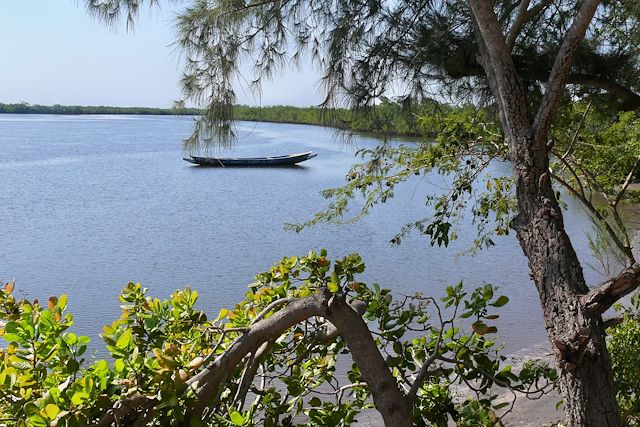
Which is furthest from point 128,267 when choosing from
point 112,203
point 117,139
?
point 117,139

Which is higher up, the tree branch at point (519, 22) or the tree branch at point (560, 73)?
the tree branch at point (519, 22)

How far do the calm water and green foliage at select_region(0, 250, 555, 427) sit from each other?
4.18ft

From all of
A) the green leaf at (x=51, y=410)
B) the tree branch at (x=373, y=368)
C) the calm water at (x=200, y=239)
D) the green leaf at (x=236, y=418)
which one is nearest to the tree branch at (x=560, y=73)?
the tree branch at (x=373, y=368)

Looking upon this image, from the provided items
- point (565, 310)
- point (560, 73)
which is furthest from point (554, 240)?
point (560, 73)

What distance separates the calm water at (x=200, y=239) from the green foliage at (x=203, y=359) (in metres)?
1.27

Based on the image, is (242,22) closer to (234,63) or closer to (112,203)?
(234,63)

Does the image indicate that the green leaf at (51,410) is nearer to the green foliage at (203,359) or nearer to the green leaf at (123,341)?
the green foliage at (203,359)

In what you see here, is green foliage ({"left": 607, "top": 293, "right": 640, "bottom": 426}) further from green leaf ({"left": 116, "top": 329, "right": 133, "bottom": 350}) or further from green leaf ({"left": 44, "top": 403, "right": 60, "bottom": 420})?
green leaf ({"left": 44, "top": 403, "right": 60, "bottom": 420})

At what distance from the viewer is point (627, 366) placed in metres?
3.18

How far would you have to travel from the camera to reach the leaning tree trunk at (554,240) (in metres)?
2.16

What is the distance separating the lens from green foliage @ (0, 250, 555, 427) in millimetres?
1432

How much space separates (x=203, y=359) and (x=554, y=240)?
130cm

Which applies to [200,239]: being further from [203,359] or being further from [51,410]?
[51,410]

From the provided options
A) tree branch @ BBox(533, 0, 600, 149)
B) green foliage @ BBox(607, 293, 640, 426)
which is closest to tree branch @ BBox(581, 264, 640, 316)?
tree branch @ BBox(533, 0, 600, 149)
